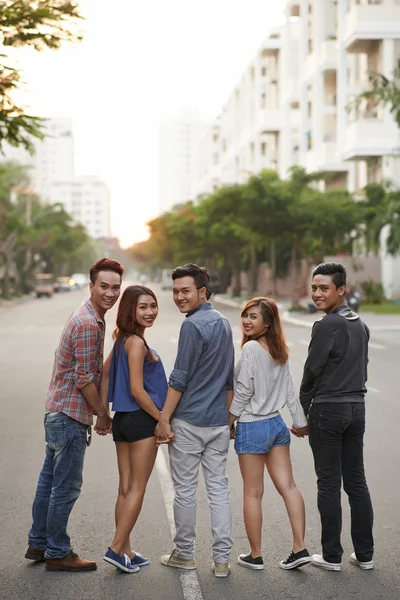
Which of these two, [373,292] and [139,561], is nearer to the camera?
[139,561]

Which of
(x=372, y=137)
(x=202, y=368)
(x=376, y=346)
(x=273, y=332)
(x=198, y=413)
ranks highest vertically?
(x=372, y=137)

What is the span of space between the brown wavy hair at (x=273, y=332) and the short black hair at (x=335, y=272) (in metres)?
0.35

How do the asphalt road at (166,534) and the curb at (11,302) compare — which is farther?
the curb at (11,302)

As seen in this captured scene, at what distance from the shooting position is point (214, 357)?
589 cm

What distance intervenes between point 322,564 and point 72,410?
1.81 m

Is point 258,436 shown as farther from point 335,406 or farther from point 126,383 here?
point 126,383

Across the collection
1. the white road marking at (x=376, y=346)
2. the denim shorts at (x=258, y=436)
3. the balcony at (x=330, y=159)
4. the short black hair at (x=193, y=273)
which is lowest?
the white road marking at (x=376, y=346)

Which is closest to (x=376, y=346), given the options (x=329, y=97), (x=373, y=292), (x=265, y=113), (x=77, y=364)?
(x=77, y=364)

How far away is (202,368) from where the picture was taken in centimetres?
588

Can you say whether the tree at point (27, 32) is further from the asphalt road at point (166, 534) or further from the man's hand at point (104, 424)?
the man's hand at point (104, 424)

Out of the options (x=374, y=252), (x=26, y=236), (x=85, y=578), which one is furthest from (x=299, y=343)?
(x=26, y=236)

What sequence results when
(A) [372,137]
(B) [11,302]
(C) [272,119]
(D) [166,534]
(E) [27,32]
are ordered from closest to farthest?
Answer: (D) [166,534] → (E) [27,32] → (A) [372,137] → (B) [11,302] → (C) [272,119]

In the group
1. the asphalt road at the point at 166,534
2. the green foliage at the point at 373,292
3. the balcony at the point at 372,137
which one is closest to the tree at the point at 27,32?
the asphalt road at the point at 166,534

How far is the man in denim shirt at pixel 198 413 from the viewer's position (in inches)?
229
